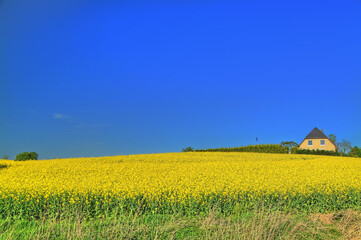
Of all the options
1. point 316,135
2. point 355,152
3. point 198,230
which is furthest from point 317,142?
point 198,230

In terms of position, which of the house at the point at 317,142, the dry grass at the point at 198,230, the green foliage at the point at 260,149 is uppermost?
the house at the point at 317,142

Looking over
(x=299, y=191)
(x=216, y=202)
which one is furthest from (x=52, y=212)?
(x=299, y=191)

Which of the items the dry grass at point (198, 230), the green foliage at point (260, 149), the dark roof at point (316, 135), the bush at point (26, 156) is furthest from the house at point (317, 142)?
the dry grass at point (198, 230)

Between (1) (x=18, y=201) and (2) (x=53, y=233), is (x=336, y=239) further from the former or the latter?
(1) (x=18, y=201)

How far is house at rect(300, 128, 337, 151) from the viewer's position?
49.2 meters

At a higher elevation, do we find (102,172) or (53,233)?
(102,172)

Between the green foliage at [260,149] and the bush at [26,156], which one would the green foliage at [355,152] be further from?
the bush at [26,156]

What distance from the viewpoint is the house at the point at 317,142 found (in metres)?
49.2

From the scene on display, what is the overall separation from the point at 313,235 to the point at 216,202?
2.64 m

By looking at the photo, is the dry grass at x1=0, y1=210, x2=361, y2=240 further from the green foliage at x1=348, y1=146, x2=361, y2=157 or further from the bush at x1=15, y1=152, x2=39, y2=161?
the green foliage at x1=348, y1=146, x2=361, y2=157

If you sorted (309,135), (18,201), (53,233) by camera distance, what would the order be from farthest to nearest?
(309,135)
(18,201)
(53,233)

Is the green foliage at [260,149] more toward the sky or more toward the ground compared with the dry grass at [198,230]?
more toward the sky

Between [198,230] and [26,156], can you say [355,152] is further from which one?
[198,230]

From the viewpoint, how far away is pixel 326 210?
9047 millimetres
